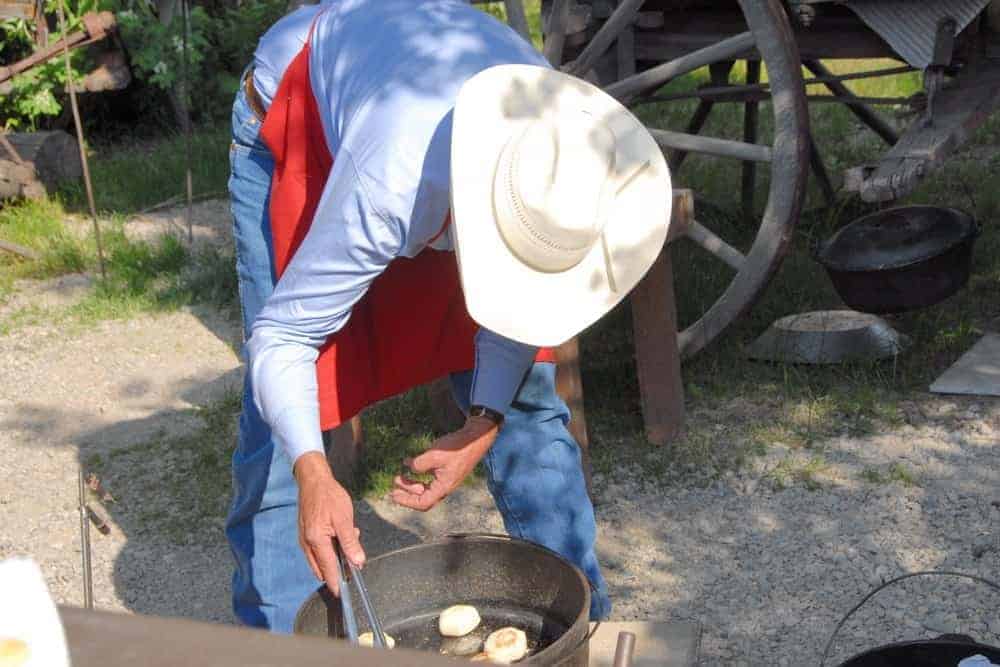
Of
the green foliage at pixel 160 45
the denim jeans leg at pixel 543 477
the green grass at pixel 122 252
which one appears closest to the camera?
the denim jeans leg at pixel 543 477

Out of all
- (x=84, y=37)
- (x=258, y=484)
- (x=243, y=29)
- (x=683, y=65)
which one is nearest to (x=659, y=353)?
(x=683, y=65)

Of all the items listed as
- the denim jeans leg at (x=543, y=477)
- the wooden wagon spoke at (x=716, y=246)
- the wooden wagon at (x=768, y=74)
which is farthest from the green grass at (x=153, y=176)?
the denim jeans leg at (x=543, y=477)

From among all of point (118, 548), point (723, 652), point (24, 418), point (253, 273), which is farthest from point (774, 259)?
point (24, 418)

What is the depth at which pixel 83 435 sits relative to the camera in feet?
16.6

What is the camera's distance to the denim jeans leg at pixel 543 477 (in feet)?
9.97

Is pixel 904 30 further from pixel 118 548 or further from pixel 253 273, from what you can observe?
pixel 118 548

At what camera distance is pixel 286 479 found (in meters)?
3.13

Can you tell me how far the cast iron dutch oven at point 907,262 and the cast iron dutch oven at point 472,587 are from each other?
8.33ft

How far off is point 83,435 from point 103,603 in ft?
4.20

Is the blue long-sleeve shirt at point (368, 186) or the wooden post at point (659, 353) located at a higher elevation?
the blue long-sleeve shirt at point (368, 186)

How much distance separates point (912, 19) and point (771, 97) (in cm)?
52

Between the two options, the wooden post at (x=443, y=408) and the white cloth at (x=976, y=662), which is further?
the wooden post at (x=443, y=408)

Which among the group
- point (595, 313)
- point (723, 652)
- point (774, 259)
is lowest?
point (723, 652)

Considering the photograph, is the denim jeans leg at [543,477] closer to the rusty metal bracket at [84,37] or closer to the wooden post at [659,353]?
the wooden post at [659,353]
